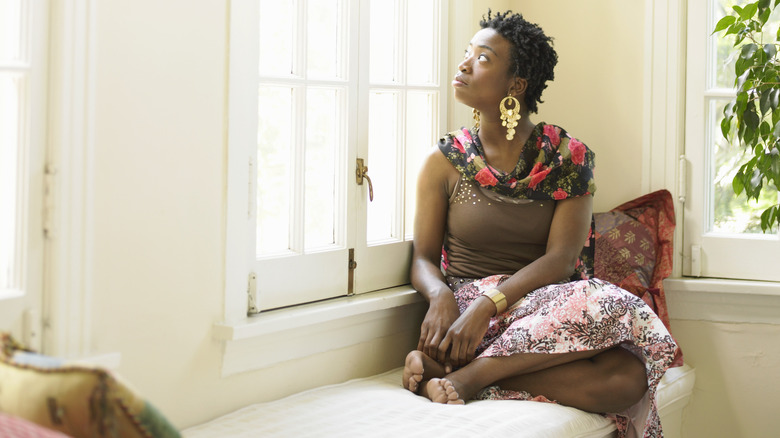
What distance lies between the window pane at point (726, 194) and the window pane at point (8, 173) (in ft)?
7.63

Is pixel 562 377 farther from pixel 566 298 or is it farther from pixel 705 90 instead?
pixel 705 90

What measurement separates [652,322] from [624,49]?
3.98 feet

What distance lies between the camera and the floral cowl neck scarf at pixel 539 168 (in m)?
2.60

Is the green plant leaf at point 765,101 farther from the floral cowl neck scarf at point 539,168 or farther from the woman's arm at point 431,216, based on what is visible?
the woman's arm at point 431,216

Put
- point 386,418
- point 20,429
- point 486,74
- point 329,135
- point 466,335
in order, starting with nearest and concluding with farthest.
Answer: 1. point 20,429
2. point 386,418
3. point 466,335
4. point 329,135
5. point 486,74

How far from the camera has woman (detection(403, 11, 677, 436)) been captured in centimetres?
234

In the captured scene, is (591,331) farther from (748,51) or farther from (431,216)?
(748,51)

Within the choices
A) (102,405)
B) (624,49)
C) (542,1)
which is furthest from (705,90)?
(102,405)

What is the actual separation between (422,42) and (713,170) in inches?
44.8

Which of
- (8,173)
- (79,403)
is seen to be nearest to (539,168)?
(8,173)

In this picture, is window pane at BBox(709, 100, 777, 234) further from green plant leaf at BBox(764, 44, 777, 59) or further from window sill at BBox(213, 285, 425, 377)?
window sill at BBox(213, 285, 425, 377)

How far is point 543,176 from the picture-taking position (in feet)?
8.46

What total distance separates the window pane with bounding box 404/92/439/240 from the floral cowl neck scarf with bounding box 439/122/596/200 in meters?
0.23

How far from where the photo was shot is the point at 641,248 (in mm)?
2982
